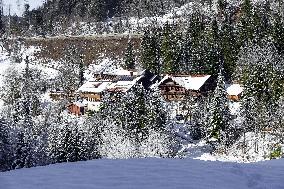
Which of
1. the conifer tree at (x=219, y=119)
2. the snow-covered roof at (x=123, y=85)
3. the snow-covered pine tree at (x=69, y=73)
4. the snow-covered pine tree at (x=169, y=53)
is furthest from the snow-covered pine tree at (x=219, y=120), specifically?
the snow-covered pine tree at (x=69, y=73)

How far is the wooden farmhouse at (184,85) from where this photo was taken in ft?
157

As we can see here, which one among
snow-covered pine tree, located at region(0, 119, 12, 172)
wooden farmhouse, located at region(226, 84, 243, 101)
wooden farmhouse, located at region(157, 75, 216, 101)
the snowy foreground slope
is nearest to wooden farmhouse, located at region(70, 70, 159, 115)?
wooden farmhouse, located at region(157, 75, 216, 101)

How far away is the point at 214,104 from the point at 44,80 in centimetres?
3267

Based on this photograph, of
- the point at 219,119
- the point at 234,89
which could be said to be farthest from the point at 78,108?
the point at 219,119

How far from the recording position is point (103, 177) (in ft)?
29.8

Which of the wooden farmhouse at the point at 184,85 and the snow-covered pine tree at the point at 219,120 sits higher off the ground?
the wooden farmhouse at the point at 184,85

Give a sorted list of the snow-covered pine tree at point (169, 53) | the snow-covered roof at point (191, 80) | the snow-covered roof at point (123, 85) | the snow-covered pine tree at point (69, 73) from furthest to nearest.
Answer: the snow-covered pine tree at point (69, 73) → the snow-covered pine tree at point (169, 53) → the snow-covered roof at point (123, 85) → the snow-covered roof at point (191, 80)

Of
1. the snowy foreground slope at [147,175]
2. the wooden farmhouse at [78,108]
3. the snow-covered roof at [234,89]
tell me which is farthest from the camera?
the wooden farmhouse at [78,108]

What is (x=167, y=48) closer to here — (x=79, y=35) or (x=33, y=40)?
(x=79, y=35)

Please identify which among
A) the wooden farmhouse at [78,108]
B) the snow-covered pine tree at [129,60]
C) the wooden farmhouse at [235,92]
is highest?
the snow-covered pine tree at [129,60]

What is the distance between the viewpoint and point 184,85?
1885 inches

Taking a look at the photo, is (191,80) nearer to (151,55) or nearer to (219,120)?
(151,55)

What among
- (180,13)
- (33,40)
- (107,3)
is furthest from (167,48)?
(107,3)

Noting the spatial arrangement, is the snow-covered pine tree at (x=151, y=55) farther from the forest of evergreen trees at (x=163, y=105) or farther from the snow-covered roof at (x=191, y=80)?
the snow-covered roof at (x=191, y=80)
